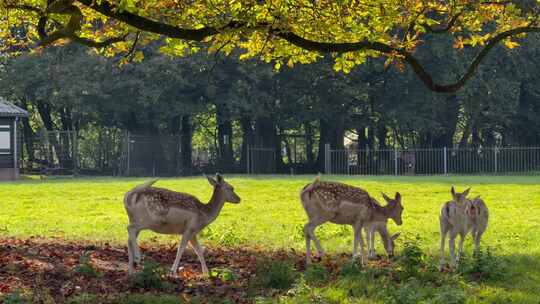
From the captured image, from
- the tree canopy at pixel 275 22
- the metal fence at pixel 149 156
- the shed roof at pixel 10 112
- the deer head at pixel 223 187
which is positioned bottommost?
the deer head at pixel 223 187

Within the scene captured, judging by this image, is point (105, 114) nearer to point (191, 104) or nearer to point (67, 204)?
point (191, 104)

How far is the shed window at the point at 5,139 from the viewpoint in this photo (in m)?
48.8

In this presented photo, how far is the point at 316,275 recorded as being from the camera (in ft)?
34.9

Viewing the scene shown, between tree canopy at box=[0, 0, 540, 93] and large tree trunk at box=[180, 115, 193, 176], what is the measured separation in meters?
37.6

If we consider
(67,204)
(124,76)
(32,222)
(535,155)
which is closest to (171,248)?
(32,222)

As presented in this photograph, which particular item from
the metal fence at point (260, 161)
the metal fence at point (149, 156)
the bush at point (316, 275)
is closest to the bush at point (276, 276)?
the bush at point (316, 275)

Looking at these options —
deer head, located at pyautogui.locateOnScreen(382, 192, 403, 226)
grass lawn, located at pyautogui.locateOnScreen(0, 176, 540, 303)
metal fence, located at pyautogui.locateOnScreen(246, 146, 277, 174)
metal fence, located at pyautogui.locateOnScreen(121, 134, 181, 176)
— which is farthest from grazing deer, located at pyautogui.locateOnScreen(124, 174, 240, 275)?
metal fence, located at pyautogui.locateOnScreen(246, 146, 277, 174)

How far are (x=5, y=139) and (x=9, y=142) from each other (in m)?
0.29

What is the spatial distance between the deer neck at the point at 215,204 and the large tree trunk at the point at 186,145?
41262 mm

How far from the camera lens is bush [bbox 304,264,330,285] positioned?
34.6 ft

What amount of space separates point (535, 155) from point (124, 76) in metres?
24.6

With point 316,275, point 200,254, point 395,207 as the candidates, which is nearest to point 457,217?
point 395,207

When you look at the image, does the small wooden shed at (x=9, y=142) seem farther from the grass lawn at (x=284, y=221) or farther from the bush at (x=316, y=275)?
the bush at (x=316, y=275)

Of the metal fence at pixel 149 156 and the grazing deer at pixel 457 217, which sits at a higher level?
the metal fence at pixel 149 156
